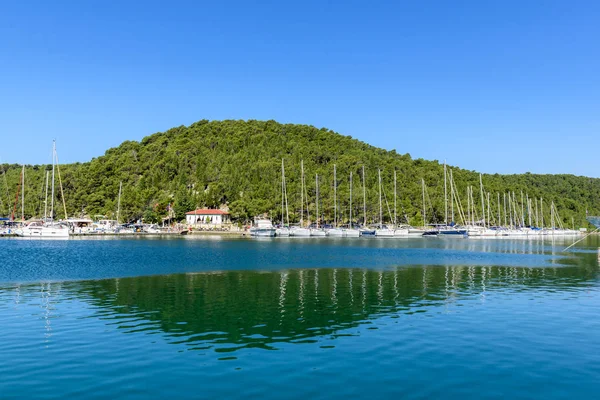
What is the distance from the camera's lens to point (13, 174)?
→ 194 meters

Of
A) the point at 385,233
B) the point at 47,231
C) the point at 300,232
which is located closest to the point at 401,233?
the point at 385,233

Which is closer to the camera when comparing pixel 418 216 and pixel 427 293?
pixel 427 293

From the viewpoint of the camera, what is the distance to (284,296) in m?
27.7

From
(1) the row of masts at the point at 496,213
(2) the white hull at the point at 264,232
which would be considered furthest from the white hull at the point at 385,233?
(2) the white hull at the point at 264,232

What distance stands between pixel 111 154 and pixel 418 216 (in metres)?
116

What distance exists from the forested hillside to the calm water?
321ft

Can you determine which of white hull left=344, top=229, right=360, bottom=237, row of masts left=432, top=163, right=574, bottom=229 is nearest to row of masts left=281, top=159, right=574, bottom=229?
→ row of masts left=432, top=163, right=574, bottom=229

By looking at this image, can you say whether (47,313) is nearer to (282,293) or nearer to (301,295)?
(282,293)

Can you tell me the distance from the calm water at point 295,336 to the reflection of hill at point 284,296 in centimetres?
12

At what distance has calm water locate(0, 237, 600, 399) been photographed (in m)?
13.3

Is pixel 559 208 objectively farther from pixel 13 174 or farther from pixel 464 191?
pixel 13 174

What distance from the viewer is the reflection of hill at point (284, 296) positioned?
19859mm

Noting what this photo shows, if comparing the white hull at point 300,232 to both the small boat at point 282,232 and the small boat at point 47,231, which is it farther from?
the small boat at point 47,231

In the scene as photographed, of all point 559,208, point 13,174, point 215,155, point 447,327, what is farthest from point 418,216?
point 13,174
